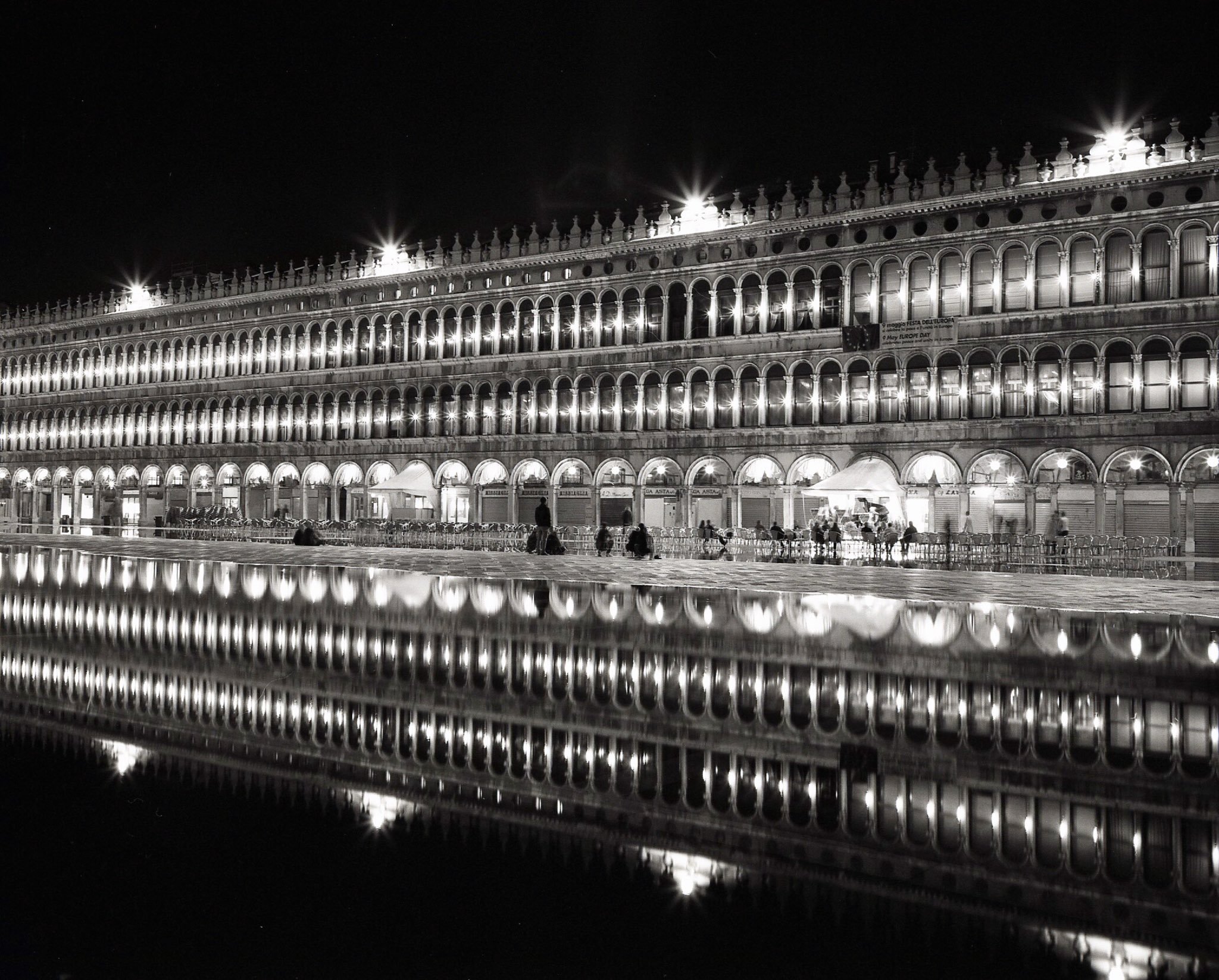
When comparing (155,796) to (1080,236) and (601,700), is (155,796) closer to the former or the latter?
(601,700)

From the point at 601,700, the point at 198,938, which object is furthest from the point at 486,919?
the point at 601,700

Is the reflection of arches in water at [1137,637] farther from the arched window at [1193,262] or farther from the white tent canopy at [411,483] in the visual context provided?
the white tent canopy at [411,483]

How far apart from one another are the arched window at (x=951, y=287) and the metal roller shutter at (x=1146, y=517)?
346 inches

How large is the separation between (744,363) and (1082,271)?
12.6 m

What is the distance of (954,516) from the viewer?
124 feet

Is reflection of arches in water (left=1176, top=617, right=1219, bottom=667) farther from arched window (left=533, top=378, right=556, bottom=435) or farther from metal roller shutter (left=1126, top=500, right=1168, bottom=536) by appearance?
arched window (left=533, top=378, right=556, bottom=435)

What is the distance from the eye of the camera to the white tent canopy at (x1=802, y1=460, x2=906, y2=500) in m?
31.3

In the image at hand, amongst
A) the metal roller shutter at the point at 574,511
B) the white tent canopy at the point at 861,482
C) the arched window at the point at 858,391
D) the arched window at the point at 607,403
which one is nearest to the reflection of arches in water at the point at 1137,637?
the white tent canopy at the point at 861,482

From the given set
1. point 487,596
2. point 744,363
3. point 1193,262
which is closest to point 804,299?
point 744,363

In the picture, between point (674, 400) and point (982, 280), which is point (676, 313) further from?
point (982, 280)

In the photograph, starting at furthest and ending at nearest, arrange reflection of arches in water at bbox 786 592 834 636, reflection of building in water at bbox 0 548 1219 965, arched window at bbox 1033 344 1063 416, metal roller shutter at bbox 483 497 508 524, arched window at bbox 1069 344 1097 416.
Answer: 1. metal roller shutter at bbox 483 497 508 524
2. arched window at bbox 1033 344 1063 416
3. arched window at bbox 1069 344 1097 416
4. reflection of arches in water at bbox 786 592 834 636
5. reflection of building in water at bbox 0 548 1219 965

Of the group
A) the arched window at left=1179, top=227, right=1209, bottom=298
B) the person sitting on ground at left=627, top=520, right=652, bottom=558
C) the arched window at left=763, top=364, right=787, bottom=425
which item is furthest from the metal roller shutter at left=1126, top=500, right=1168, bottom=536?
the person sitting on ground at left=627, top=520, right=652, bottom=558

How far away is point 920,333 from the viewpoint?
3769 centimetres

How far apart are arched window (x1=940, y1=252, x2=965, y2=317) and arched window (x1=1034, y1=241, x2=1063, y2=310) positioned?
2.54 m
